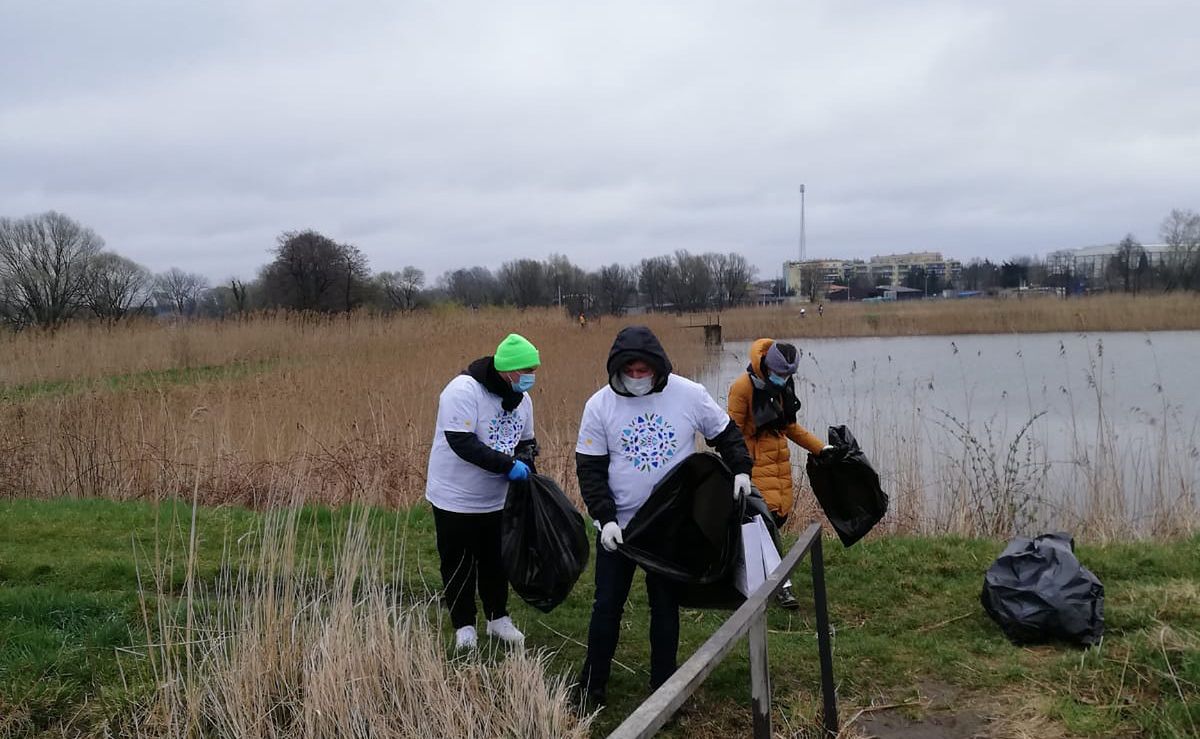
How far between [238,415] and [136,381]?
3762 millimetres

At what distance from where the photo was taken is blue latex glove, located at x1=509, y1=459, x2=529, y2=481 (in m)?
3.71

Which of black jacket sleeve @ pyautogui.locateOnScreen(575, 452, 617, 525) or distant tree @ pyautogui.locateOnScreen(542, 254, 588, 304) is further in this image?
distant tree @ pyautogui.locateOnScreen(542, 254, 588, 304)

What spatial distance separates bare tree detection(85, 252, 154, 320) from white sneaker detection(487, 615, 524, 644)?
81.7 feet

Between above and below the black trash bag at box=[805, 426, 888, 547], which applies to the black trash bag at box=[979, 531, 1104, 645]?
below

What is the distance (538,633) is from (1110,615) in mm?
2909

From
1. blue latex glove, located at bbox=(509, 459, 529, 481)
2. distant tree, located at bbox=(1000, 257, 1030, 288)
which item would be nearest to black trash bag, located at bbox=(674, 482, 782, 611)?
blue latex glove, located at bbox=(509, 459, 529, 481)

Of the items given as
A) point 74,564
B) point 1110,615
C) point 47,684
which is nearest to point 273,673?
point 47,684

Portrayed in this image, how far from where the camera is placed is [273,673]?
318 cm

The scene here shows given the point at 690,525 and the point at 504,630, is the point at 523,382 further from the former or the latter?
the point at 504,630

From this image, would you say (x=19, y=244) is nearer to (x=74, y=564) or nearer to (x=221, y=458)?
(x=221, y=458)

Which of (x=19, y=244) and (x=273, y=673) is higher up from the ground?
(x=19, y=244)

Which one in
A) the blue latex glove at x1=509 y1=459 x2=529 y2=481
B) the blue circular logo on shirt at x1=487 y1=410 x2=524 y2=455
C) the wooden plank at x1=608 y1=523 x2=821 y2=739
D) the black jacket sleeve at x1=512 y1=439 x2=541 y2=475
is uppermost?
the blue circular logo on shirt at x1=487 y1=410 x2=524 y2=455

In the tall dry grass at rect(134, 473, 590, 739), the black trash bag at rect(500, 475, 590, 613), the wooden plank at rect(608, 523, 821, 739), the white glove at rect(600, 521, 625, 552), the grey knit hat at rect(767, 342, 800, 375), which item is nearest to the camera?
the wooden plank at rect(608, 523, 821, 739)

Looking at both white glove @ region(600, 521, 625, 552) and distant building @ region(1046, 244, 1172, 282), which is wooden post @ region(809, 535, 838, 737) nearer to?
white glove @ region(600, 521, 625, 552)
